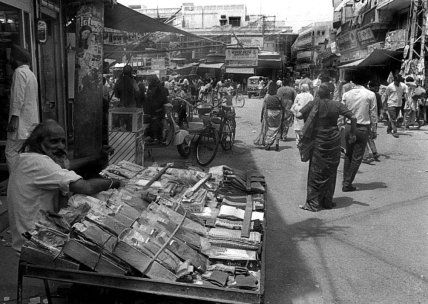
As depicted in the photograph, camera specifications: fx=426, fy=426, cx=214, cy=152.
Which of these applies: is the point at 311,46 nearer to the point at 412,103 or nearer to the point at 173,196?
the point at 412,103

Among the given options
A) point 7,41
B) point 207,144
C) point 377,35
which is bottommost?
point 207,144

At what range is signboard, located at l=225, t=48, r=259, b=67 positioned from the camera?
39.7m

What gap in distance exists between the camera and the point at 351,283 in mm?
3928

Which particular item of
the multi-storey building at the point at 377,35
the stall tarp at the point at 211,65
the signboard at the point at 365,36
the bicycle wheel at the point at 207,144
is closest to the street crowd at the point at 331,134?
the bicycle wheel at the point at 207,144

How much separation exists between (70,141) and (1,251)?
4512mm

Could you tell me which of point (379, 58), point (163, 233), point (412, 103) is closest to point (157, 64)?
point (379, 58)

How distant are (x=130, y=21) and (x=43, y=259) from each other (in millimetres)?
7181

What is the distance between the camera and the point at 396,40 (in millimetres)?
18344

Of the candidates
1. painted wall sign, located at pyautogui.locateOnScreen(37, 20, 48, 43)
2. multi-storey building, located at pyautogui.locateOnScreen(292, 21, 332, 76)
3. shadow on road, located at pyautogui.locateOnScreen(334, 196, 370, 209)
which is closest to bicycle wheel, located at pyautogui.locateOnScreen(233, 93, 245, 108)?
multi-storey building, located at pyautogui.locateOnScreen(292, 21, 332, 76)

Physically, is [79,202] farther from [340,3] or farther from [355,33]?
[340,3]

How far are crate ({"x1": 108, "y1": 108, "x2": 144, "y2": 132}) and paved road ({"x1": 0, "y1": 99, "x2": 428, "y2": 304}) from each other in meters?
2.18

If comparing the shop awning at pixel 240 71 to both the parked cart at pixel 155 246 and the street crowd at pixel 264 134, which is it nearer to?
the street crowd at pixel 264 134

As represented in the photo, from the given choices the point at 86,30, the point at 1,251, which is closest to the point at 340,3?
the point at 86,30

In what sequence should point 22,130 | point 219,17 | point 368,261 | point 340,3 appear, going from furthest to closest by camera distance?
point 219,17 → point 340,3 → point 22,130 → point 368,261
